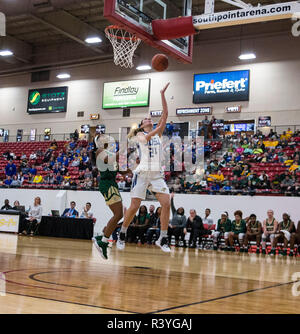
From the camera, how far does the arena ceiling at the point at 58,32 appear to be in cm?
2145

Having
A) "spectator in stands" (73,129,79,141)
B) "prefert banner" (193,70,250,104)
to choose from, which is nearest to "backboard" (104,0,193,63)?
"prefert banner" (193,70,250,104)

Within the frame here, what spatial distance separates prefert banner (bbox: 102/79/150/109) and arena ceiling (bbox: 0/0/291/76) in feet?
6.01

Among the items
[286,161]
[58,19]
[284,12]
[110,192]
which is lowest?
[110,192]

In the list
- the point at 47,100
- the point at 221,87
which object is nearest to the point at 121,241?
the point at 221,87

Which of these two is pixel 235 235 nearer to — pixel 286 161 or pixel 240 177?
pixel 240 177

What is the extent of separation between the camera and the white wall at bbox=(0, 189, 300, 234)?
49.7 ft

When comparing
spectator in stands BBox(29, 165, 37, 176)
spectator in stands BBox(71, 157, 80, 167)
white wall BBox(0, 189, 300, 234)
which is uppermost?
spectator in stands BBox(71, 157, 80, 167)

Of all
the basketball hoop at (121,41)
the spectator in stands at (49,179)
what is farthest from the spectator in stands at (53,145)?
the basketball hoop at (121,41)

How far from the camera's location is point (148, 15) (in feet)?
30.7

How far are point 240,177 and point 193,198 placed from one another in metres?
2.14

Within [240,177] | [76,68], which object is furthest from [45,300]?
[76,68]

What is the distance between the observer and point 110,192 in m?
6.89

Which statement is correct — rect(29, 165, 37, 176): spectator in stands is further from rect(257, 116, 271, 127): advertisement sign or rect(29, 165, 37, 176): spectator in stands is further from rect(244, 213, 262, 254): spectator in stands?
rect(244, 213, 262, 254): spectator in stands
